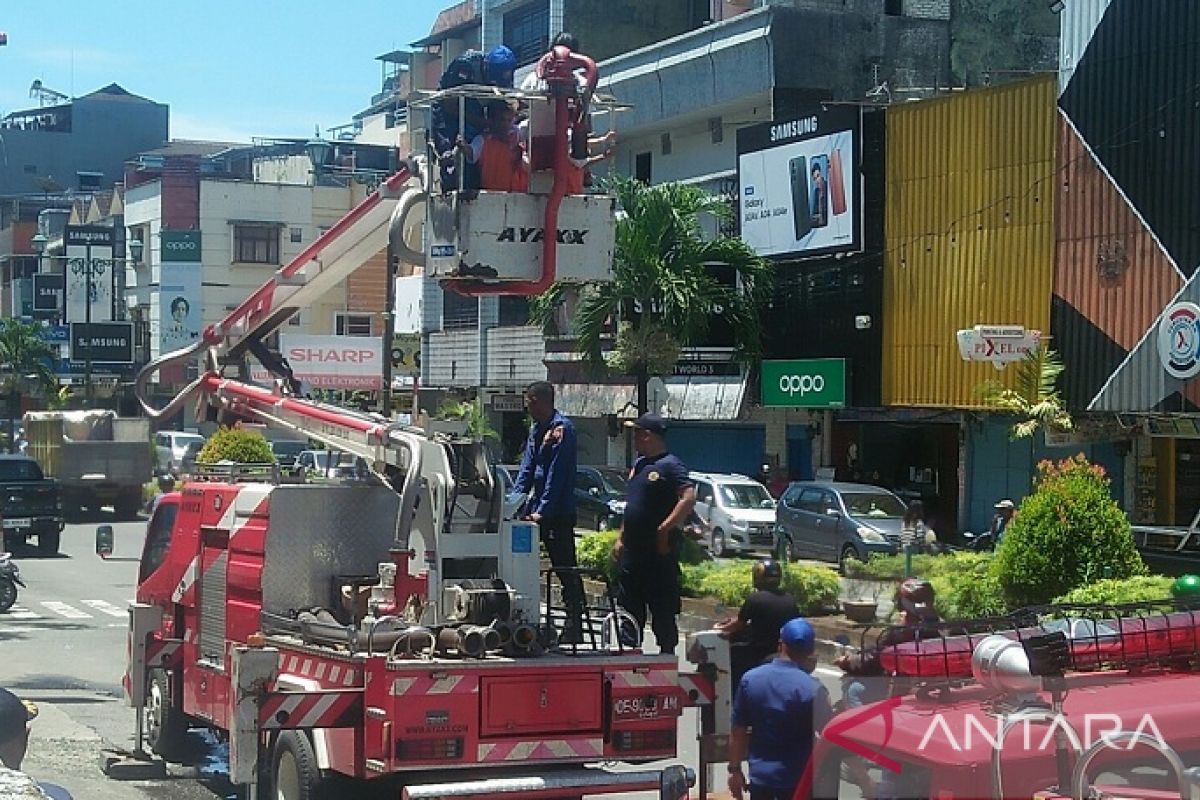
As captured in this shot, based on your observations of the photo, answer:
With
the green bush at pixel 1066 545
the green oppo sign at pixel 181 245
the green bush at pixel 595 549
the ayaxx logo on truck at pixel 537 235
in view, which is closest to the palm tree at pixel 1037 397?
the green bush at pixel 595 549

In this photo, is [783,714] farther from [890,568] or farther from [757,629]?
[890,568]

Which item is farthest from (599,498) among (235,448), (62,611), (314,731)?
(314,731)

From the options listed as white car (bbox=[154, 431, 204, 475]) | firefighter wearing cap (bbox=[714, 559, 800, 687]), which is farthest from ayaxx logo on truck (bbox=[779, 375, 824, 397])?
firefighter wearing cap (bbox=[714, 559, 800, 687])

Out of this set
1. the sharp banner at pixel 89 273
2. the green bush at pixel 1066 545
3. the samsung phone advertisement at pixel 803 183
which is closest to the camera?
the green bush at pixel 1066 545

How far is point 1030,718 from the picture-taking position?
5.75 meters

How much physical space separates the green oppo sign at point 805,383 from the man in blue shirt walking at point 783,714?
1065 inches

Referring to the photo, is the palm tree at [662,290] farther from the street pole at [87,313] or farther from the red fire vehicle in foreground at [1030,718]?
the red fire vehicle in foreground at [1030,718]

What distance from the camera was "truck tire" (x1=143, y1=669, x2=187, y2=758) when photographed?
11.9m

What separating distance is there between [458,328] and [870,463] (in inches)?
647

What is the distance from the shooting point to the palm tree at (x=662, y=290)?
33.8 metres

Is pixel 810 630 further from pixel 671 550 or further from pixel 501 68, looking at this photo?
pixel 501 68

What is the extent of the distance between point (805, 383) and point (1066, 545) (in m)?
18.7

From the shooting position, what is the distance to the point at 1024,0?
40.8 meters

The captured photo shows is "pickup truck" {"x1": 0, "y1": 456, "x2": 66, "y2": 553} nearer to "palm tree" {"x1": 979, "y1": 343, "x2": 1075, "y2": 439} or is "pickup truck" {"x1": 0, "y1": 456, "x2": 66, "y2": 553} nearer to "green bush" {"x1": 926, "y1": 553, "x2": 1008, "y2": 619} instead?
"palm tree" {"x1": 979, "y1": 343, "x2": 1075, "y2": 439}
